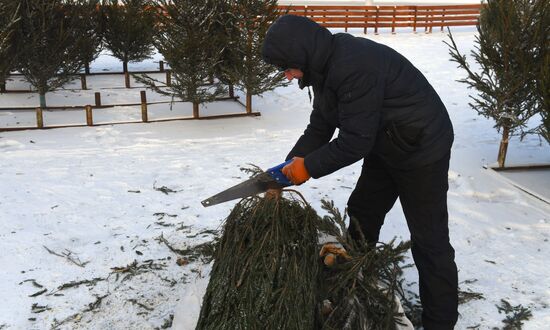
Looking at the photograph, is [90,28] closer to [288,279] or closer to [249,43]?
[249,43]

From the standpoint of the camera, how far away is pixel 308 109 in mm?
9555

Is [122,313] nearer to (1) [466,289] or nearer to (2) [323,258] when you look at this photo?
(2) [323,258]

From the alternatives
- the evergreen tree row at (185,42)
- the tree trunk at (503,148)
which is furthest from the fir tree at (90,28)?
the tree trunk at (503,148)

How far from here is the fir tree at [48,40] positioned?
26.9 feet

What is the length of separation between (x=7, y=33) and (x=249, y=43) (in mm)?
3672

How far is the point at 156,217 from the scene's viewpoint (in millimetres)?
4613

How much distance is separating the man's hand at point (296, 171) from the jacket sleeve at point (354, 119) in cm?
5

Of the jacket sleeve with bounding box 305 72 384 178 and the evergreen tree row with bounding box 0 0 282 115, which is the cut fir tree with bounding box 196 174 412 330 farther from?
the evergreen tree row with bounding box 0 0 282 115

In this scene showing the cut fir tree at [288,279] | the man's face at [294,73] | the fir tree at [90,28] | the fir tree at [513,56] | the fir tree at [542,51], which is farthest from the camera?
the fir tree at [90,28]

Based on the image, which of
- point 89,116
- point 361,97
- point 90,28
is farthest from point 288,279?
point 90,28

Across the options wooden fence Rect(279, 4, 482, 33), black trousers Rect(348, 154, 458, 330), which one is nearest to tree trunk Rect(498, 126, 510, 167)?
black trousers Rect(348, 154, 458, 330)

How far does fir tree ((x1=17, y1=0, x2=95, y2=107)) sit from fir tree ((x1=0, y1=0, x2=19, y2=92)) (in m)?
0.20

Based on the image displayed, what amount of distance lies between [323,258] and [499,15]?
4.50m

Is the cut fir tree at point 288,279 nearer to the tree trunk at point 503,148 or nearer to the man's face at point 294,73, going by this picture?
the man's face at point 294,73
